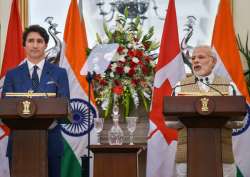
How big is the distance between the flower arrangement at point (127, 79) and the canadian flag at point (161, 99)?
0.19 metres

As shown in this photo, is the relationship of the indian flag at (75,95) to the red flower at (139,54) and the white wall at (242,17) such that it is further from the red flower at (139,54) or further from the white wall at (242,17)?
the white wall at (242,17)

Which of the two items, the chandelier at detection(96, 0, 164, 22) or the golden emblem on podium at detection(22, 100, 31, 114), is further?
the chandelier at detection(96, 0, 164, 22)

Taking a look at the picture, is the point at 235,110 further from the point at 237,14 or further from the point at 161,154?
the point at 237,14

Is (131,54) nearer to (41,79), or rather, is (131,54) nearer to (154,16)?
(154,16)

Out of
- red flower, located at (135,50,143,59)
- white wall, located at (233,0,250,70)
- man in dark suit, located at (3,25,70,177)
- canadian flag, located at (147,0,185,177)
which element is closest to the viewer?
man in dark suit, located at (3,25,70,177)

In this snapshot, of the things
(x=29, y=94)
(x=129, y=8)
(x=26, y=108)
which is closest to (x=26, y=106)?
(x=26, y=108)

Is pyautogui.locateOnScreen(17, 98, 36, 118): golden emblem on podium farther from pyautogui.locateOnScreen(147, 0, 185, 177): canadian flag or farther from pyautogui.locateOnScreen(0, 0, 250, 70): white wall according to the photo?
pyautogui.locateOnScreen(0, 0, 250, 70): white wall

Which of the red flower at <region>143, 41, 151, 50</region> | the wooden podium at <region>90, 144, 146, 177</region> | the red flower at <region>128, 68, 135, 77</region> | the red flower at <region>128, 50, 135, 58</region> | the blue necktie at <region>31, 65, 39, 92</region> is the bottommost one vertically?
the wooden podium at <region>90, 144, 146, 177</region>

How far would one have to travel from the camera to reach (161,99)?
5.32 metres

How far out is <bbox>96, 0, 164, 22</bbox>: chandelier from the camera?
6.07 meters

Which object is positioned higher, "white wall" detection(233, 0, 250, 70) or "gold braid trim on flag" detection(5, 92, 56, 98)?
"white wall" detection(233, 0, 250, 70)

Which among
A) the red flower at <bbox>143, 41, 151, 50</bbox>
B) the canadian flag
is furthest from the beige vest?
the red flower at <bbox>143, 41, 151, 50</bbox>

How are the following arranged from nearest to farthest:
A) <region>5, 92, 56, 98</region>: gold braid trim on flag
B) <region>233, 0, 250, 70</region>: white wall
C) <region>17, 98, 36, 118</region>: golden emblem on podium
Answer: <region>17, 98, 36, 118</region>: golden emblem on podium → <region>5, 92, 56, 98</region>: gold braid trim on flag → <region>233, 0, 250, 70</region>: white wall

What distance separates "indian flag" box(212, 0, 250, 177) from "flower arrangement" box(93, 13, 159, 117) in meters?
0.66
